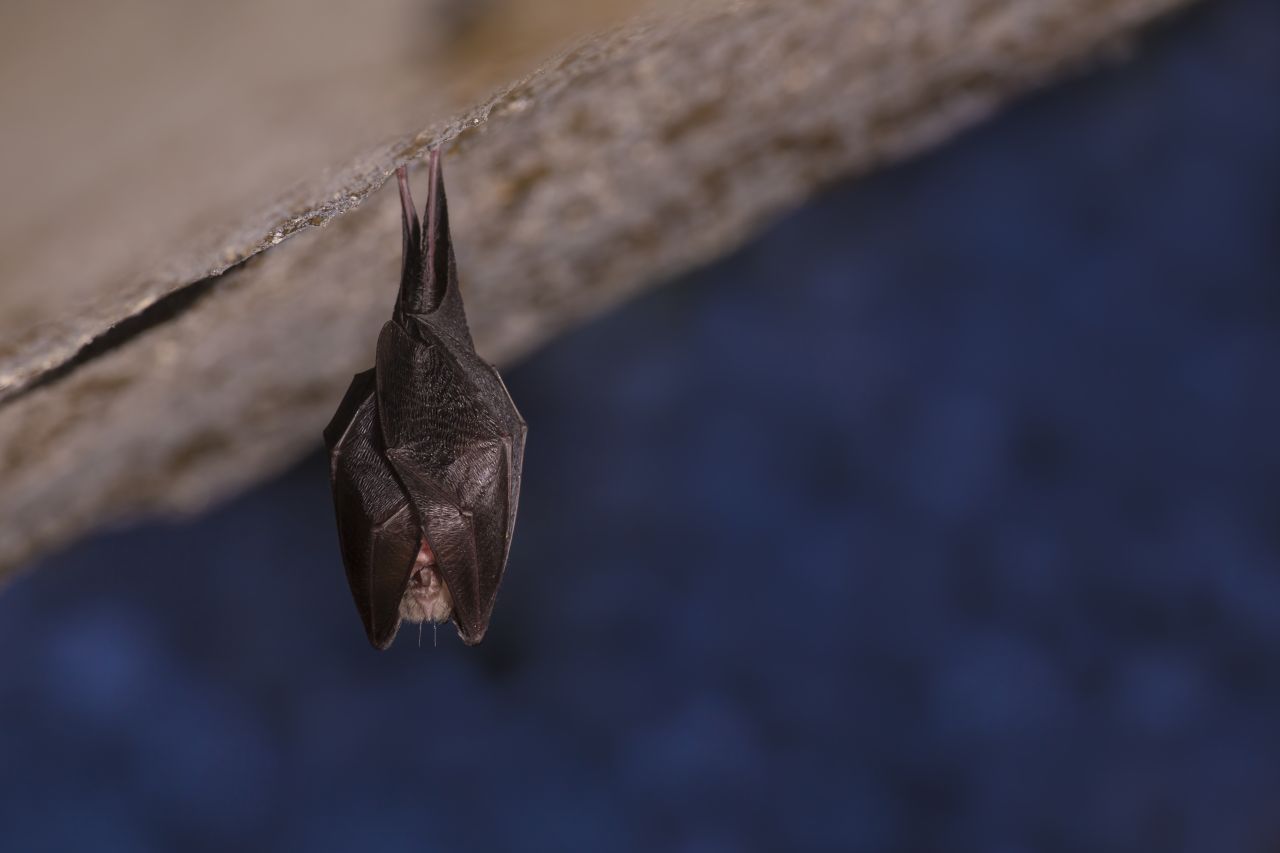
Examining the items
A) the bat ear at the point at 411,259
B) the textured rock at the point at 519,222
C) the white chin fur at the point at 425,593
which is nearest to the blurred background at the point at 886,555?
the textured rock at the point at 519,222

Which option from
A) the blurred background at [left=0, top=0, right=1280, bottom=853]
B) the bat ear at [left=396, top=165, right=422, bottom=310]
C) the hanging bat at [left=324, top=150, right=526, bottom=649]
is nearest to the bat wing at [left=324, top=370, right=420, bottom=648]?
the hanging bat at [left=324, top=150, right=526, bottom=649]

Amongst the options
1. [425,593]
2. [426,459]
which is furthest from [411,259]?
[425,593]

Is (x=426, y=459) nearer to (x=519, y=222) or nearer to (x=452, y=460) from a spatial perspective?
(x=452, y=460)

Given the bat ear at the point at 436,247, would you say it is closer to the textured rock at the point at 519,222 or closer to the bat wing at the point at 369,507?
the textured rock at the point at 519,222

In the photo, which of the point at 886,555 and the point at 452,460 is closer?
the point at 452,460

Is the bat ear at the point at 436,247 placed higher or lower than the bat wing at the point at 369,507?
higher

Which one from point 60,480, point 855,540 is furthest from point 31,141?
point 855,540

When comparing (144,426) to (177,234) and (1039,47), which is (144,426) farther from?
(1039,47)
